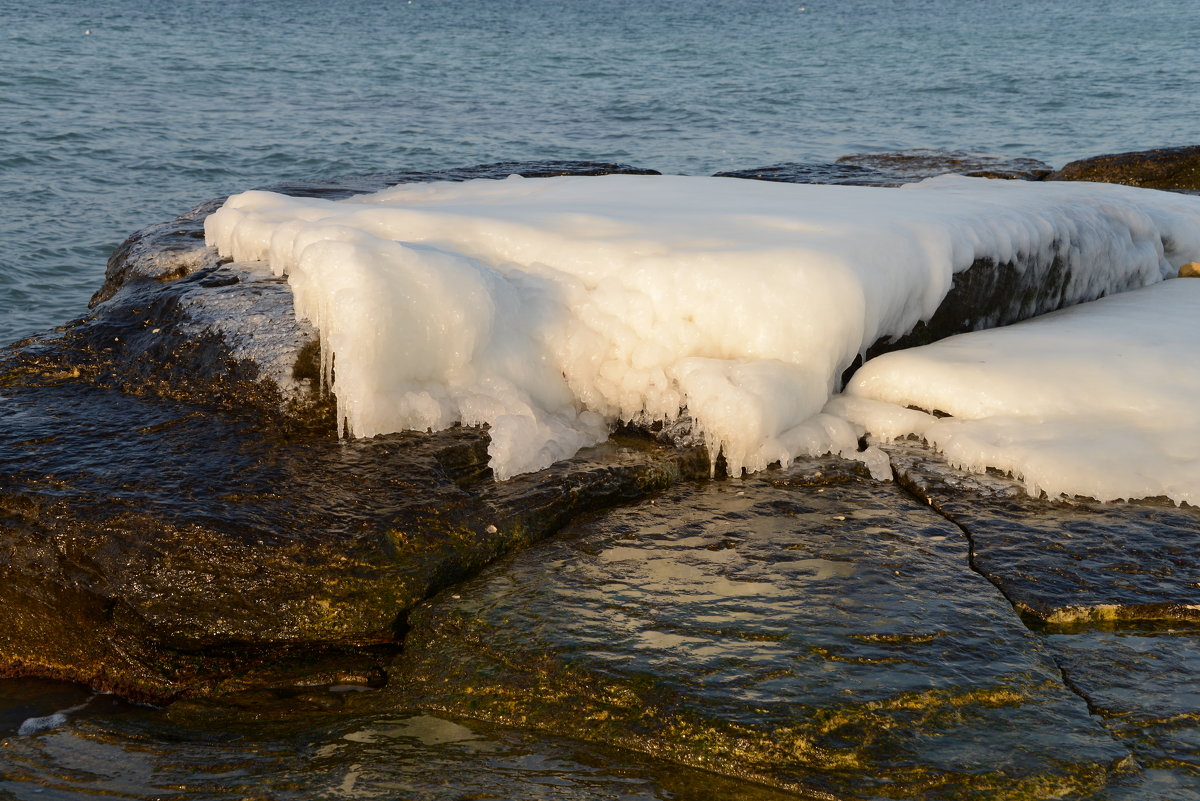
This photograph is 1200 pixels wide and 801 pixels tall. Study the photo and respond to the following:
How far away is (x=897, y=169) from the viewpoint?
11305 millimetres

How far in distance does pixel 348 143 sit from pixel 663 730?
14202mm

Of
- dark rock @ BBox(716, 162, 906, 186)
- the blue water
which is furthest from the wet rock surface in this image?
dark rock @ BBox(716, 162, 906, 186)

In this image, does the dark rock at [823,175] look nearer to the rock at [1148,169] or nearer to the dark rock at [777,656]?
the rock at [1148,169]

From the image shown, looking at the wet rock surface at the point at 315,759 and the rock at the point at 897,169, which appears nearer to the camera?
the wet rock surface at the point at 315,759

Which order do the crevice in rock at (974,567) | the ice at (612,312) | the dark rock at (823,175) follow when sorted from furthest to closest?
the dark rock at (823,175) < the ice at (612,312) < the crevice in rock at (974,567)

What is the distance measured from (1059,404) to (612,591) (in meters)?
2.20

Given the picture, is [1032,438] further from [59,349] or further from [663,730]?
[59,349]

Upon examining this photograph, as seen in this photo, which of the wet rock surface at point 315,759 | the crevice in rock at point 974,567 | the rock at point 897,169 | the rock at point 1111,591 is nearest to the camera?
the wet rock surface at point 315,759

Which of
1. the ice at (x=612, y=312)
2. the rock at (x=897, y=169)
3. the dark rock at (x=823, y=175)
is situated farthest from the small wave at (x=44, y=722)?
the dark rock at (x=823, y=175)

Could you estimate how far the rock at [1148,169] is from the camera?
10414 mm

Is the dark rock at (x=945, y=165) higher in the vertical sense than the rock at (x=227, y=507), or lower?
higher

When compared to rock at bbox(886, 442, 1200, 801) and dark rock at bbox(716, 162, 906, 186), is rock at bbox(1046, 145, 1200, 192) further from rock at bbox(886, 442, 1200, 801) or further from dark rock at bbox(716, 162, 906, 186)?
rock at bbox(886, 442, 1200, 801)

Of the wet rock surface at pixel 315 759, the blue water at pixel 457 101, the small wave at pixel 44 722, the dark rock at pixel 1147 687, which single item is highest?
the blue water at pixel 457 101

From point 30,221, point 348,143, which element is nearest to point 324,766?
point 30,221
